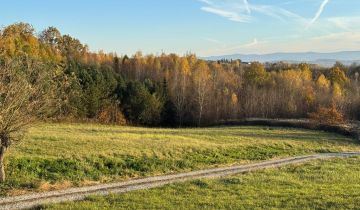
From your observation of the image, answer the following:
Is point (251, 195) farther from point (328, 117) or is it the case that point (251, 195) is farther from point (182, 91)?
point (182, 91)

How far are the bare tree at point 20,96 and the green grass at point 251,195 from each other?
553cm

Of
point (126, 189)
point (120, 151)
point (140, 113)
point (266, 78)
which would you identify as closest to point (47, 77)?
point (126, 189)

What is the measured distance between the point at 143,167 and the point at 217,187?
27.3ft

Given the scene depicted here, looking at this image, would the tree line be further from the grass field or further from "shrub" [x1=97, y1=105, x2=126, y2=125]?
the grass field

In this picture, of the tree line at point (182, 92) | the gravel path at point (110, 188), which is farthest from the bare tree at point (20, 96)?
the tree line at point (182, 92)

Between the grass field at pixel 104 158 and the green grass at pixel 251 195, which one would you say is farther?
the grass field at pixel 104 158

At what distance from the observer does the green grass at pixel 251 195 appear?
17703 mm

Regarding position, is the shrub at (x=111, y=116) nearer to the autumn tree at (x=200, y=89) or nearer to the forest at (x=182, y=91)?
the forest at (x=182, y=91)

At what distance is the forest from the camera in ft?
263

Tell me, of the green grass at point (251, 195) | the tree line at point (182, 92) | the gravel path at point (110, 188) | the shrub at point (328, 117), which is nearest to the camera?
the green grass at point (251, 195)

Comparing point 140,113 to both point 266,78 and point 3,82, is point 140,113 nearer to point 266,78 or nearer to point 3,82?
point 266,78

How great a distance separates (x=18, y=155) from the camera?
89.7 ft

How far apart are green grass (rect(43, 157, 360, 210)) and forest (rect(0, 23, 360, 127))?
33396 mm

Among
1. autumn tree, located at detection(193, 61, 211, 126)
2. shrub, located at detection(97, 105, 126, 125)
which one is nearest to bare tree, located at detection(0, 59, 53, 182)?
shrub, located at detection(97, 105, 126, 125)
